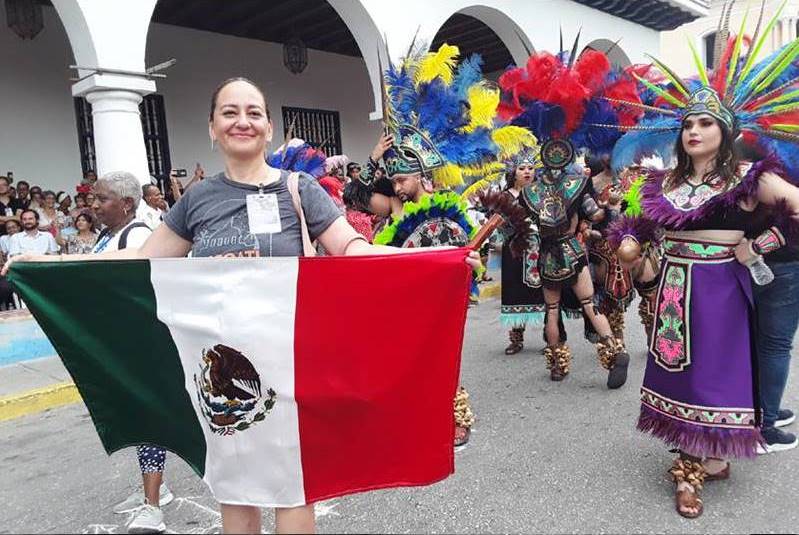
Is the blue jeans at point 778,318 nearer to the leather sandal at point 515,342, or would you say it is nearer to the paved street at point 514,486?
the paved street at point 514,486

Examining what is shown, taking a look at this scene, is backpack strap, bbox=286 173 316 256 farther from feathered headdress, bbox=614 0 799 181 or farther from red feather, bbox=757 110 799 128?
red feather, bbox=757 110 799 128

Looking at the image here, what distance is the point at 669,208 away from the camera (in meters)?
2.87

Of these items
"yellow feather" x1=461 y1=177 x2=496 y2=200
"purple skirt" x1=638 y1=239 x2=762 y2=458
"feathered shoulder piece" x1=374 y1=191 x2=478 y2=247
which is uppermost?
"yellow feather" x1=461 y1=177 x2=496 y2=200

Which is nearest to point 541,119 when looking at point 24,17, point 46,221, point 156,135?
Answer: point 46,221

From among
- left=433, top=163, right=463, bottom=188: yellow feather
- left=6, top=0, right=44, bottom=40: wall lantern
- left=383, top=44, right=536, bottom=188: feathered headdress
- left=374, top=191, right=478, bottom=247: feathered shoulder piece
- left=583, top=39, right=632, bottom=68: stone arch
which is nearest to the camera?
left=374, top=191, right=478, bottom=247: feathered shoulder piece

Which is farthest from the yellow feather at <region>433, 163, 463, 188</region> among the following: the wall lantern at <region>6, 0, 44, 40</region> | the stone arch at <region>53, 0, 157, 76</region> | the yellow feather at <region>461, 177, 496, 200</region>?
the wall lantern at <region>6, 0, 44, 40</region>

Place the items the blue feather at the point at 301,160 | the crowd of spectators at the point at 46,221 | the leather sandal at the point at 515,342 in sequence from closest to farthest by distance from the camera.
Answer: the blue feather at the point at 301,160
the leather sandal at the point at 515,342
the crowd of spectators at the point at 46,221

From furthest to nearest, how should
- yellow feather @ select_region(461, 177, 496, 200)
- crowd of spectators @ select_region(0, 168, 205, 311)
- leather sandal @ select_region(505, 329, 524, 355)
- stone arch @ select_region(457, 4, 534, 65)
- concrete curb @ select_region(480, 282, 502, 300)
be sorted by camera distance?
1. stone arch @ select_region(457, 4, 534, 65)
2. concrete curb @ select_region(480, 282, 502, 300)
3. crowd of spectators @ select_region(0, 168, 205, 311)
4. leather sandal @ select_region(505, 329, 524, 355)
5. yellow feather @ select_region(461, 177, 496, 200)

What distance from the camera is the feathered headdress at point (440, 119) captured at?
3797mm

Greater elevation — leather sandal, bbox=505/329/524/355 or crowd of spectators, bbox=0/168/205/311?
crowd of spectators, bbox=0/168/205/311

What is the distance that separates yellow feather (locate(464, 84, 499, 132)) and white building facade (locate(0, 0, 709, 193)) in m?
3.14

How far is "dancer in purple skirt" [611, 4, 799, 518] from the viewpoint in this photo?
2715 mm

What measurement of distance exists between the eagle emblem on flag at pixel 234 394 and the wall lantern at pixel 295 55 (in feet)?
37.5

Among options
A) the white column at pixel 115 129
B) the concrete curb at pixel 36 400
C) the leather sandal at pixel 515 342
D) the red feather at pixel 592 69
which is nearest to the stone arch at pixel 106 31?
the white column at pixel 115 129
